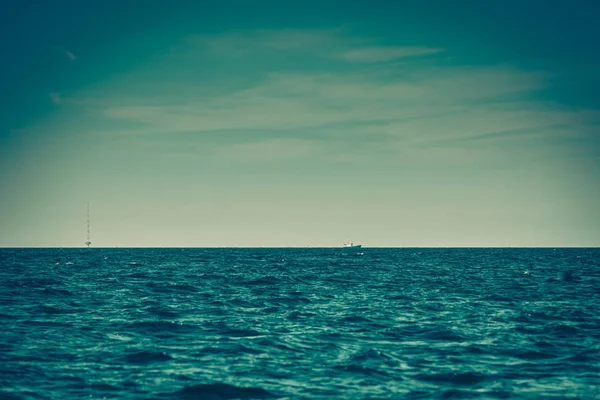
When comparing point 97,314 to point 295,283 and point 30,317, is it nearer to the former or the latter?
point 30,317

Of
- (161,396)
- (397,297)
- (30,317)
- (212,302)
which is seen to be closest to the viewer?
(161,396)

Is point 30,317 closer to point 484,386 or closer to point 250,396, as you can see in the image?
point 250,396

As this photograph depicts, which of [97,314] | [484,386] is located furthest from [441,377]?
[97,314]

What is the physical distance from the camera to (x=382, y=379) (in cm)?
1627

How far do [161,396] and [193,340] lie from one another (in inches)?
279

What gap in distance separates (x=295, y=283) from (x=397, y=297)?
13.1m

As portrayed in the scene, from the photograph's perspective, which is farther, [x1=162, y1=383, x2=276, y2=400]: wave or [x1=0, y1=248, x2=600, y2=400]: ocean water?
[x1=0, y1=248, x2=600, y2=400]: ocean water

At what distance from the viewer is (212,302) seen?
109 feet

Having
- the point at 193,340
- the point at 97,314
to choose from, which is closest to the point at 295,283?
the point at 97,314

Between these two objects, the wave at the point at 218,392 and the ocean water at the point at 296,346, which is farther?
the ocean water at the point at 296,346

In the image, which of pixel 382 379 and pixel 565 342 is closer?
pixel 382 379

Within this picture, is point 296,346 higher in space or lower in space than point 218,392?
higher

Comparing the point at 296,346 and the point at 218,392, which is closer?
the point at 218,392

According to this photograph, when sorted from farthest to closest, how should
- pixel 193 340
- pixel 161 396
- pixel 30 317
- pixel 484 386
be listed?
pixel 30 317 < pixel 193 340 < pixel 484 386 < pixel 161 396
